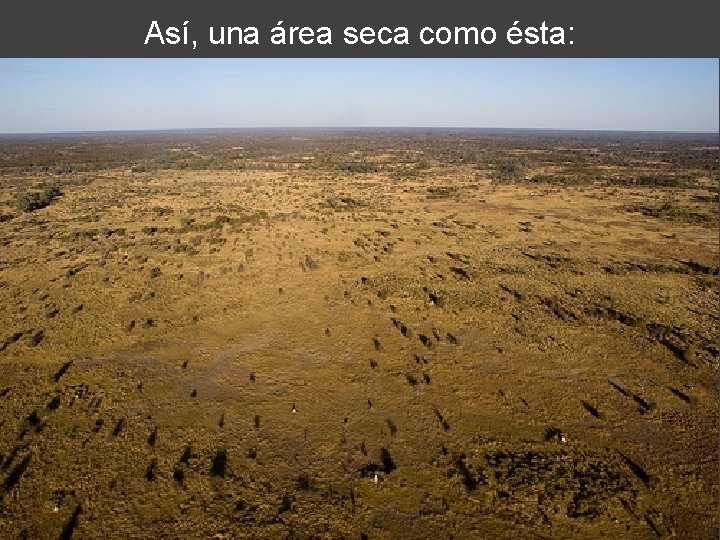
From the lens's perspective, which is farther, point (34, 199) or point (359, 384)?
point (34, 199)

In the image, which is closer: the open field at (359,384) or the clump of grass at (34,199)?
the open field at (359,384)

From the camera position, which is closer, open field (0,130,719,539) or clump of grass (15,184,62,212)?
open field (0,130,719,539)

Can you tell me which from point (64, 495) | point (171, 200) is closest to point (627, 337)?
point (64, 495)

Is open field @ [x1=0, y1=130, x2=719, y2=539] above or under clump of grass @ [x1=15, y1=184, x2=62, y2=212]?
under

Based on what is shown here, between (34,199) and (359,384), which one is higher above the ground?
(34,199)

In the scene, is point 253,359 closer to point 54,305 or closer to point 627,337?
point 54,305

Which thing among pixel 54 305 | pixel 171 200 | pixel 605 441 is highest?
pixel 171 200

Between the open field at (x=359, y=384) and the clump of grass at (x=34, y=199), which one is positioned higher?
the clump of grass at (x=34, y=199)

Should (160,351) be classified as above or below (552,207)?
below
